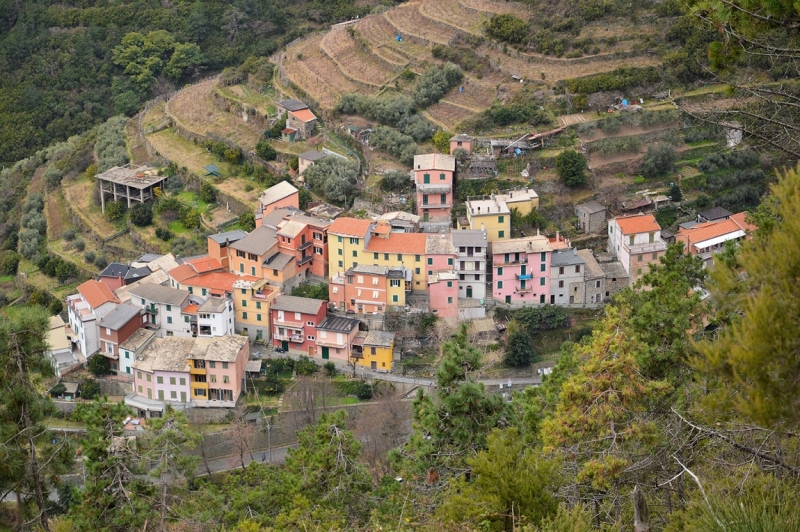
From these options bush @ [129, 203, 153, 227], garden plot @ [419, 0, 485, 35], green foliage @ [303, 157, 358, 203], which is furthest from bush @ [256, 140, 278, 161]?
garden plot @ [419, 0, 485, 35]

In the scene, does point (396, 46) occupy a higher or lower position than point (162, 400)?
higher

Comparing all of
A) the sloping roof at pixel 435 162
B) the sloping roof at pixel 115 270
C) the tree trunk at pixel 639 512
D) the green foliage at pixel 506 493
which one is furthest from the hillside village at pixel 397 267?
the sloping roof at pixel 115 270

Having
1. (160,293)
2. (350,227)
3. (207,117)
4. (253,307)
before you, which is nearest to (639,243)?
(350,227)

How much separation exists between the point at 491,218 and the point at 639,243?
4961 mm

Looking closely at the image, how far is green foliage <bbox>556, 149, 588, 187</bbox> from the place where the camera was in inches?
1399

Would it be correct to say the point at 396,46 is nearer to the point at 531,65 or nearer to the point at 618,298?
the point at 531,65

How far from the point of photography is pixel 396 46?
43969 millimetres

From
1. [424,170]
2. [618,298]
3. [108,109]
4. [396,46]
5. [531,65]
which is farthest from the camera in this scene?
[108,109]

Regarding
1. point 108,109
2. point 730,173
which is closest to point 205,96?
point 108,109

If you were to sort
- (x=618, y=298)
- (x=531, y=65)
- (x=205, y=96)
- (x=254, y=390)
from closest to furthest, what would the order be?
(x=618, y=298), (x=254, y=390), (x=531, y=65), (x=205, y=96)

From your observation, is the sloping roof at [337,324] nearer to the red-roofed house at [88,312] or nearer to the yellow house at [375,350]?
the yellow house at [375,350]

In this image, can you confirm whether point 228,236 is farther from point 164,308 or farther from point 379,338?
point 379,338

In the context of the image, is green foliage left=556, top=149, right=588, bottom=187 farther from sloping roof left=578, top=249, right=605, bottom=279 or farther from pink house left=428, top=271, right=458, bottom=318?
pink house left=428, top=271, right=458, bottom=318

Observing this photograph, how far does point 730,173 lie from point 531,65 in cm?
854
